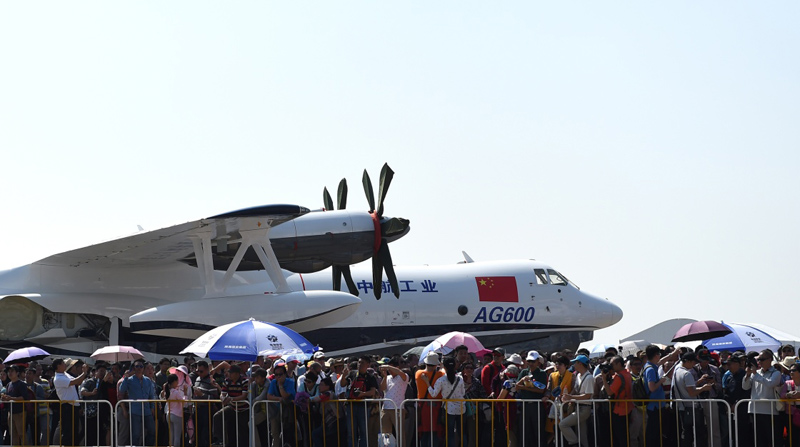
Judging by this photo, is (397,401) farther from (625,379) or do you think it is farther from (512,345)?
(512,345)

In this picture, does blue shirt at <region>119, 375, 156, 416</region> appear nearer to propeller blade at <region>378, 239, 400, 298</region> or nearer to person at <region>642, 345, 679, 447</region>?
person at <region>642, 345, 679, 447</region>

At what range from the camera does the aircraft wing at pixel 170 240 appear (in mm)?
19234

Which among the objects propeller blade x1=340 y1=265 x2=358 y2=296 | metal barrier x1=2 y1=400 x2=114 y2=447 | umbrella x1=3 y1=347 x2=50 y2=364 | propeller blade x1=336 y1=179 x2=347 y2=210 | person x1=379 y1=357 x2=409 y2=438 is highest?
propeller blade x1=336 y1=179 x2=347 y2=210

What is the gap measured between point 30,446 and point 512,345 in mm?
14672

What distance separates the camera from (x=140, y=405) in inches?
561

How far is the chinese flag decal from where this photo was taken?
1069 inches

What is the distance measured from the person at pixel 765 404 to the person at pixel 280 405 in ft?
18.1

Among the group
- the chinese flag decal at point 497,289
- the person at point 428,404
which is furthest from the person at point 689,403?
the chinese flag decal at point 497,289

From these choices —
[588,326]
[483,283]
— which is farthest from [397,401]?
[588,326]

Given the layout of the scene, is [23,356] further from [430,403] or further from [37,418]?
[430,403]

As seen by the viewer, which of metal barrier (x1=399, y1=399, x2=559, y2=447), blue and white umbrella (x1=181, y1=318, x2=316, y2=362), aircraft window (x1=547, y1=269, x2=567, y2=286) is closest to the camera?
metal barrier (x1=399, y1=399, x2=559, y2=447)

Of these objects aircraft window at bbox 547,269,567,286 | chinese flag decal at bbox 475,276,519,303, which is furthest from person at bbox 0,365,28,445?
aircraft window at bbox 547,269,567,286

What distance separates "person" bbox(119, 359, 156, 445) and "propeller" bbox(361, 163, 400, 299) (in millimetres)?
9186

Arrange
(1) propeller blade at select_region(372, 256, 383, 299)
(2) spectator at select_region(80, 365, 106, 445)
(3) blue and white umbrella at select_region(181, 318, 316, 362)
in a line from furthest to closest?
(1) propeller blade at select_region(372, 256, 383, 299) < (3) blue and white umbrella at select_region(181, 318, 316, 362) < (2) spectator at select_region(80, 365, 106, 445)
